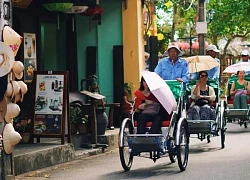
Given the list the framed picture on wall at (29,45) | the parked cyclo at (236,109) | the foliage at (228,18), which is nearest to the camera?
the framed picture on wall at (29,45)

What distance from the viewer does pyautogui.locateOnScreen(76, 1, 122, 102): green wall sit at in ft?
59.5

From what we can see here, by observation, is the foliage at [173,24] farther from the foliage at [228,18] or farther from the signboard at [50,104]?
the signboard at [50,104]

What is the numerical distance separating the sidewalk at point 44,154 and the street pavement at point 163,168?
0.13 metres

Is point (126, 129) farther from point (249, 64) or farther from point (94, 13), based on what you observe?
point (249, 64)

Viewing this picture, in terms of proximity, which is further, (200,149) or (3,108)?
(200,149)

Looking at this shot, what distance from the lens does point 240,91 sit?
18.8 meters

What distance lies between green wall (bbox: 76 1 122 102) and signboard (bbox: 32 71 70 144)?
4.46 metres

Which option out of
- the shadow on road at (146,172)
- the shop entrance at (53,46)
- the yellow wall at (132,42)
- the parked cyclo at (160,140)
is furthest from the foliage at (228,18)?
the shadow on road at (146,172)

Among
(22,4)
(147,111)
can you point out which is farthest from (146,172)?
(22,4)

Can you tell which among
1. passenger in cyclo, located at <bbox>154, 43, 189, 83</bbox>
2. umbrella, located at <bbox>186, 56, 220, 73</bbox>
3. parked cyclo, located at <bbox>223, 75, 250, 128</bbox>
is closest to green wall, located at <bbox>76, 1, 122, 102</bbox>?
parked cyclo, located at <bbox>223, 75, 250, 128</bbox>

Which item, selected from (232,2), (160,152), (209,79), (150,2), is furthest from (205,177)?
(232,2)

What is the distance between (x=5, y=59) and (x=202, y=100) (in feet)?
19.0

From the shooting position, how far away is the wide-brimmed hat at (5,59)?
32.4 ft

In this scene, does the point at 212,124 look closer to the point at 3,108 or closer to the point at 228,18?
the point at 3,108
